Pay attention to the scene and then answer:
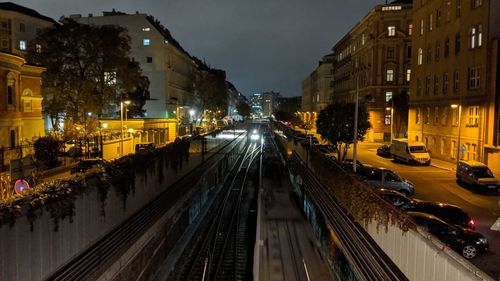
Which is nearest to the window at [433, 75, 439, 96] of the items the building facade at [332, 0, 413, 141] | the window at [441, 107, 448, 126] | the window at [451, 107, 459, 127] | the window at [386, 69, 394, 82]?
the window at [441, 107, 448, 126]

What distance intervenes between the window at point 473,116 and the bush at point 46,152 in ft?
107

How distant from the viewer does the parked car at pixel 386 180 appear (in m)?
27.1

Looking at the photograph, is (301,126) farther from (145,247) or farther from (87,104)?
(145,247)

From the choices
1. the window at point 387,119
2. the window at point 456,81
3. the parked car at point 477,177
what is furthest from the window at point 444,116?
the window at point 387,119

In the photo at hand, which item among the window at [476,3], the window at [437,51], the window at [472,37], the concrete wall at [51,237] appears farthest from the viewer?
the window at [437,51]

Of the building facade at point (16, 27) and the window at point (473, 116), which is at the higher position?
the building facade at point (16, 27)

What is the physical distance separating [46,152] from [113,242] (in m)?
21.0

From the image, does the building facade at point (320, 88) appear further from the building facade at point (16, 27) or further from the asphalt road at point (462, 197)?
the asphalt road at point (462, 197)

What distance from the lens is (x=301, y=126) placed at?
412ft

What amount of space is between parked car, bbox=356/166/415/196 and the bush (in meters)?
21.1

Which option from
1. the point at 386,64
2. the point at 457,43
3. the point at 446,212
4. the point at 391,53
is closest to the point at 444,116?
the point at 457,43

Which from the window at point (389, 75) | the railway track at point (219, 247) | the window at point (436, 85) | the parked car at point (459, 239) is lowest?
the railway track at point (219, 247)

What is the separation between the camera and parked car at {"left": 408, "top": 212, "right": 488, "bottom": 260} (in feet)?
52.3

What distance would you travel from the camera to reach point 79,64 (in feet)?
152
